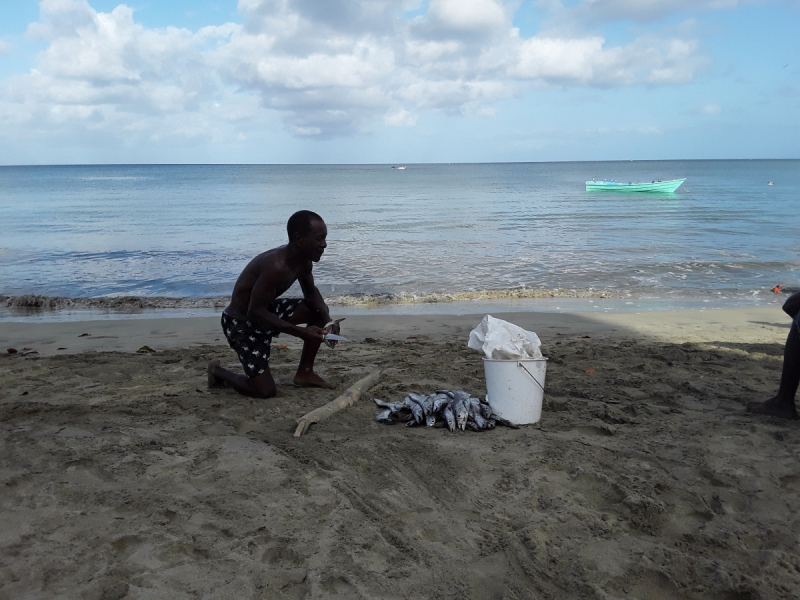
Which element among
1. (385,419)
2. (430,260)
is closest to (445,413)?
(385,419)

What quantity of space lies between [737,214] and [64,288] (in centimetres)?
2366

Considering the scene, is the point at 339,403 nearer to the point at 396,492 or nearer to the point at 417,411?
the point at 417,411

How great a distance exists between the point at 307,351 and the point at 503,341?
5.25 ft

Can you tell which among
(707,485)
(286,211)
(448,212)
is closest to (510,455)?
(707,485)

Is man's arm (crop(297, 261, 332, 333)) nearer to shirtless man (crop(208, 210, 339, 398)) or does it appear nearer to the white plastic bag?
shirtless man (crop(208, 210, 339, 398))

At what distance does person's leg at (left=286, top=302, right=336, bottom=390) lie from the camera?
4492mm

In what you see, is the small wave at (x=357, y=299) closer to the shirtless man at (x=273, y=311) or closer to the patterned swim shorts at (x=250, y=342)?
the shirtless man at (x=273, y=311)

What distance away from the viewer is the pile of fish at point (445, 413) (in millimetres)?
3727

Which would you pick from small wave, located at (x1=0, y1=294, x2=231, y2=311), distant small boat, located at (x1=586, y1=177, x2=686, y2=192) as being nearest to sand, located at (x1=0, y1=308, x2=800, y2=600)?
small wave, located at (x1=0, y1=294, x2=231, y2=311)

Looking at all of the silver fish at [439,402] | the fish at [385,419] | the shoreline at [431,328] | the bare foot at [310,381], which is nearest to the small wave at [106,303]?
the shoreline at [431,328]

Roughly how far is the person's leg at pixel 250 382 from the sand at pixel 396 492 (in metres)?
0.09

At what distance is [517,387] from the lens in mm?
3715

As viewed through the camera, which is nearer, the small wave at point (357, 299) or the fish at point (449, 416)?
the fish at point (449, 416)

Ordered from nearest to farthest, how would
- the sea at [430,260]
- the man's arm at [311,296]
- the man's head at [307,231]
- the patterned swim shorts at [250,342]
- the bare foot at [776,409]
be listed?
the bare foot at [776,409] → the man's head at [307,231] → the patterned swim shorts at [250,342] → the man's arm at [311,296] → the sea at [430,260]
